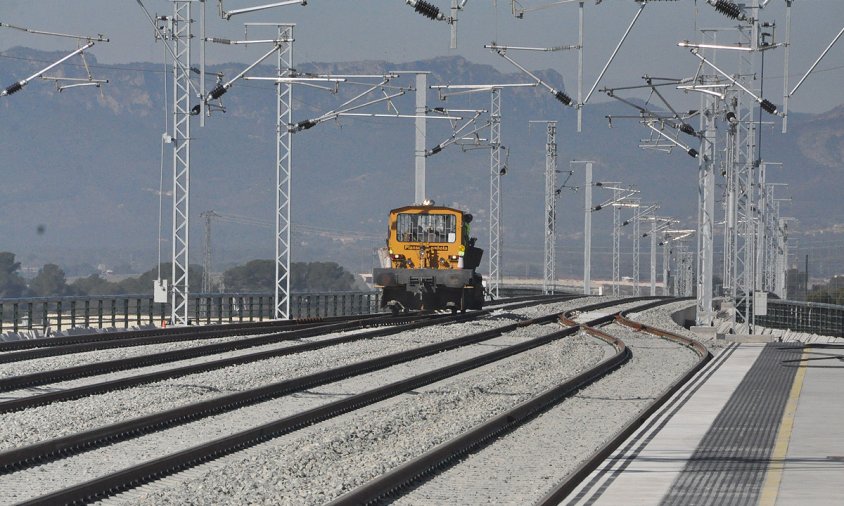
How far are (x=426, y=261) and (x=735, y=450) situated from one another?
30.3 m

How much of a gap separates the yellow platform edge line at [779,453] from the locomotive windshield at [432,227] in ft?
75.7

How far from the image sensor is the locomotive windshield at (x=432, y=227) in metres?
43.9

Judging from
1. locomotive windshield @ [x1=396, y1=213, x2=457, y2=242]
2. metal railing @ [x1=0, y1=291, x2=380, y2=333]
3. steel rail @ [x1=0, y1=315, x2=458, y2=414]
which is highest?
locomotive windshield @ [x1=396, y1=213, x2=457, y2=242]

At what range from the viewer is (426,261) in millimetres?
43938

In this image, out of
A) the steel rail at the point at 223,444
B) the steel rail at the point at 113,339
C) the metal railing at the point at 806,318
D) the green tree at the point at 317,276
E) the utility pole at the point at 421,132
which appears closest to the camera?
the steel rail at the point at 223,444

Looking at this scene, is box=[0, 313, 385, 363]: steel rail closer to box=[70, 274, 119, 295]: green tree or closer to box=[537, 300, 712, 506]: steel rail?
box=[537, 300, 712, 506]: steel rail

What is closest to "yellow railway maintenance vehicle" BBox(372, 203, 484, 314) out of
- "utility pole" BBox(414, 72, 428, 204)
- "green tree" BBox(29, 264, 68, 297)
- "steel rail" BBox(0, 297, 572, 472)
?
"utility pole" BBox(414, 72, 428, 204)

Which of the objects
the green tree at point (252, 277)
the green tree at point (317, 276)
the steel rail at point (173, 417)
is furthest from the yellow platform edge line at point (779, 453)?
the green tree at point (317, 276)

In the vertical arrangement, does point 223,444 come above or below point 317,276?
below

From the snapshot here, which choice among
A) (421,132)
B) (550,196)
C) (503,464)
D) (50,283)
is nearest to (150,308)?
(421,132)

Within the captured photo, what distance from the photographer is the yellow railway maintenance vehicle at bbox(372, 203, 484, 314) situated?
142 ft

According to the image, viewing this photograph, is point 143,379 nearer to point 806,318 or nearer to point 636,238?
point 806,318

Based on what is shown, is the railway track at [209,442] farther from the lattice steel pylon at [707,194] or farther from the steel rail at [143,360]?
the lattice steel pylon at [707,194]

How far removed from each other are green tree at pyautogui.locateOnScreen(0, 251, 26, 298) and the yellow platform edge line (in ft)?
515
